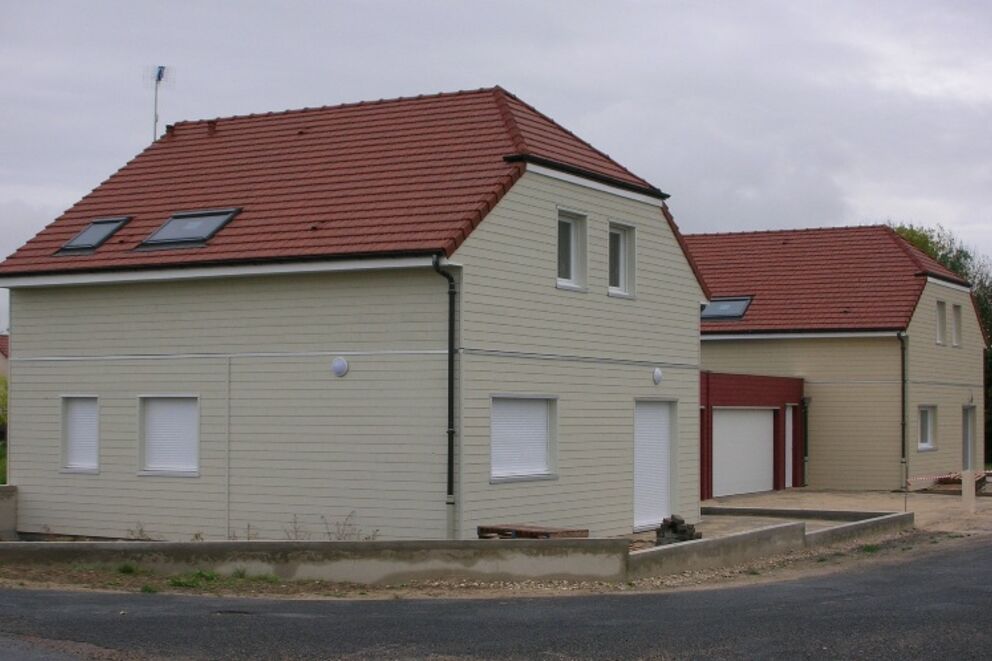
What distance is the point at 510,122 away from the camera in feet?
72.0

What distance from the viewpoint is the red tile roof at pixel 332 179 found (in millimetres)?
20266

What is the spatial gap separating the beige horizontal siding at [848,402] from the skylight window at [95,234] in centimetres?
1778

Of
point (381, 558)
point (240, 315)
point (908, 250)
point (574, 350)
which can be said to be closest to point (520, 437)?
point (574, 350)

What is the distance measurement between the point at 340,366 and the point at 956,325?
23.9 metres

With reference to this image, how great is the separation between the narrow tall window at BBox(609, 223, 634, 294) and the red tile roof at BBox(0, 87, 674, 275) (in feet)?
2.50

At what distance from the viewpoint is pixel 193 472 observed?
840 inches

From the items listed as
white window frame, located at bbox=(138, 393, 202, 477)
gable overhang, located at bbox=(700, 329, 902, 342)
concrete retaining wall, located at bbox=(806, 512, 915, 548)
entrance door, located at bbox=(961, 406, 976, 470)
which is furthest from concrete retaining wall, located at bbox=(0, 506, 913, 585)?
entrance door, located at bbox=(961, 406, 976, 470)

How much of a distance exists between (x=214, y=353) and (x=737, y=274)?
19.8 meters

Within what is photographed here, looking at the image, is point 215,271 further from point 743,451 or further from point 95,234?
point 743,451

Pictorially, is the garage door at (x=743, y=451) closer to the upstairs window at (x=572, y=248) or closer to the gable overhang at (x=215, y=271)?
the upstairs window at (x=572, y=248)

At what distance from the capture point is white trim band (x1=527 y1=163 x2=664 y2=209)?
2109 cm

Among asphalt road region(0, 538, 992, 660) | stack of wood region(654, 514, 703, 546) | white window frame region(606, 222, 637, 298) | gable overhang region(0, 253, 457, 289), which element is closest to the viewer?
asphalt road region(0, 538, 992, 660)

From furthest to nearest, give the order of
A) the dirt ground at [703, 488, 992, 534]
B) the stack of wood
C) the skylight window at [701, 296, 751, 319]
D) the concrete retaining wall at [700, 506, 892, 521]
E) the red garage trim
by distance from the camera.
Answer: the skylight window at [701, 296, 751, 319], the red garage trim, the dirt ground at [703, 488, 992, 534], the concrete retaining wall at [700, 506, 892, 521], the stack of wood

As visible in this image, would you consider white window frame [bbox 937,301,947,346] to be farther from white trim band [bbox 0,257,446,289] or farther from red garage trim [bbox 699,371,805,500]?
white trim band [bbox 0,257,446,289]
